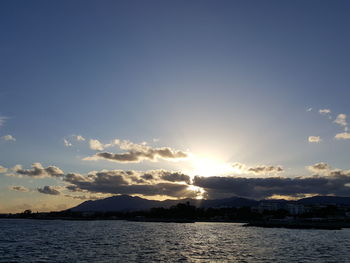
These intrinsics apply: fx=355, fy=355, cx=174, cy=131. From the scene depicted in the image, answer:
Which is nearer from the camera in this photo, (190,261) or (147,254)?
(190,261)

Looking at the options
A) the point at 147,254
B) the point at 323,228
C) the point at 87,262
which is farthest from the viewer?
the point at 323,228

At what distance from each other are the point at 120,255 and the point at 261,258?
85.8ft

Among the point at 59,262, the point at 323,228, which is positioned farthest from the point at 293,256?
the point at 323,228

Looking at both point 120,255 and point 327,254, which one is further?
point 327,254

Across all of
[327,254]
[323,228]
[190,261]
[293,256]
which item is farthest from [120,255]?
[323,228]

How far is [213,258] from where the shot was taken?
65.1 metres

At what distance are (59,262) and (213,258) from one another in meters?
27.0

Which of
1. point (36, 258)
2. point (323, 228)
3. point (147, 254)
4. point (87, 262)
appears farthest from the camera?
point (323, 228)

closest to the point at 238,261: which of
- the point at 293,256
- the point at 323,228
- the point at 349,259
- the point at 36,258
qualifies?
the point at 293,256

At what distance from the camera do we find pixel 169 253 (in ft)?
237

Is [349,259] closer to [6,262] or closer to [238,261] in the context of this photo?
[238,261]

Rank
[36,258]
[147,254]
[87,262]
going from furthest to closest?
[147,254], [36,258], [87,262]

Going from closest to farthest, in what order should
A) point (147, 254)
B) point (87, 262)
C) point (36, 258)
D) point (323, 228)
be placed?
point (87, 262)
point (36, 258)
point (147, 254)
point (323, 228)

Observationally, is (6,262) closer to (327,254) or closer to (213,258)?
(213,258)
